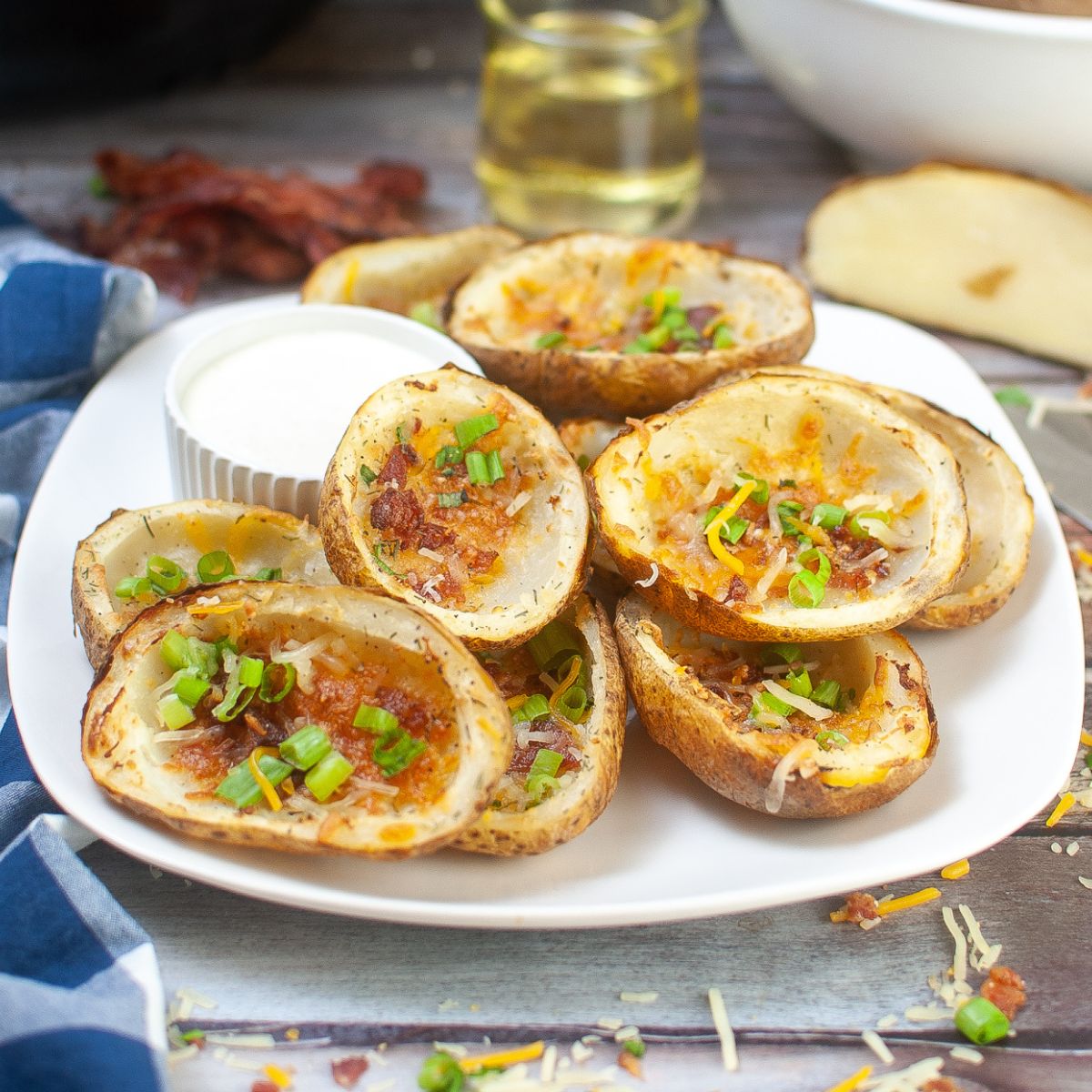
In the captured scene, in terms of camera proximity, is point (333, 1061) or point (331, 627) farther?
point (331, 627)

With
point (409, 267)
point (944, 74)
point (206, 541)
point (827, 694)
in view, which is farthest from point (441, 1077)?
A: point (944, 74)

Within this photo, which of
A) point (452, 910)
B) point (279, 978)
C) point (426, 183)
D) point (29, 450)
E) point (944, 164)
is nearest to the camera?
point (452, 910)

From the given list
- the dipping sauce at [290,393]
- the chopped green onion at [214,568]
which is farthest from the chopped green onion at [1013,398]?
the chopped green onion at [214,568]

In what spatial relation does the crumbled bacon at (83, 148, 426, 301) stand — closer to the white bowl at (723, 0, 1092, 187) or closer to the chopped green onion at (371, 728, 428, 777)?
the white bowl at (723, 0, 1092, 187)

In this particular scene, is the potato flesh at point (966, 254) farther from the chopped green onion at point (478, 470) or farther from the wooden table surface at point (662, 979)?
the chopped green onion at point (478, 470)

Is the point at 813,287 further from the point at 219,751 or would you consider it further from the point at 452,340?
the point at 219,751

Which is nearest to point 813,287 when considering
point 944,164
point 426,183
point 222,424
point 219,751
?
point 944,164
